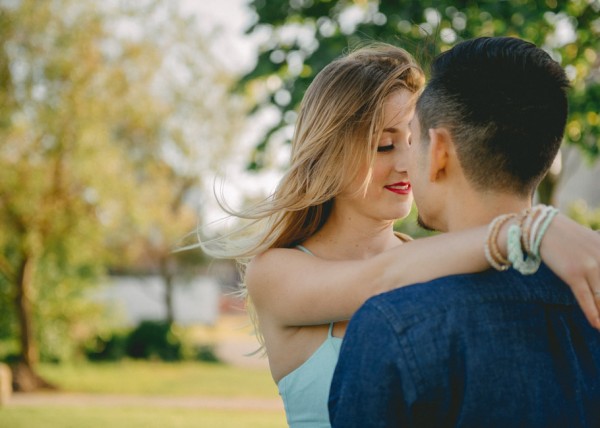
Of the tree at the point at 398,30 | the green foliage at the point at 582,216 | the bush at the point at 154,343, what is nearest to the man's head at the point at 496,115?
the tree at the point at 398,30

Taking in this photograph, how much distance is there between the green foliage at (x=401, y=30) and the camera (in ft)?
16.7

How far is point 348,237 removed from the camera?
2.66m

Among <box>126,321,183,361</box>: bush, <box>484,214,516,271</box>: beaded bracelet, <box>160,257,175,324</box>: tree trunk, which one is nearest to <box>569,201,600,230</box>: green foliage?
<box>484,214,516,271</box>: beaded bracelet

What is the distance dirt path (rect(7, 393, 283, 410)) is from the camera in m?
15.7

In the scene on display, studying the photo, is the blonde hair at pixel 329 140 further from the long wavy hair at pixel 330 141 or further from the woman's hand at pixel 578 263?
the woman's hand at pixel 578 263

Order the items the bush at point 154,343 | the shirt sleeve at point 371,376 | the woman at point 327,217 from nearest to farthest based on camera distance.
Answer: the shirt sleeve at point 371,376, the woman at point 327,217, the bush at point 154,343

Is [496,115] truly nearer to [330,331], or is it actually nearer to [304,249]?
[330,331]

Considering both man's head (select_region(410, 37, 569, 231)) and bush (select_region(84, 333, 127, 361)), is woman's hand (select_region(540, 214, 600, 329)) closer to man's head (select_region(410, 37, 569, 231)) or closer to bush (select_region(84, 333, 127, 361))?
man's head (select_region(410, 37, 569, 231))

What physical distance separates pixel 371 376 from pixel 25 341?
59.2 ft

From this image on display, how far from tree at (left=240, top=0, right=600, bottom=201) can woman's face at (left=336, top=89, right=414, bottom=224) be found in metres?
2.54

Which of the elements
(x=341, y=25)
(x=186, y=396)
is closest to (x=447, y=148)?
(x=341, y=25)

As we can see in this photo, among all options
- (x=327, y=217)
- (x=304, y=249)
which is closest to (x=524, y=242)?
(x=304, y=249)

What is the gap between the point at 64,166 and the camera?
16.3m

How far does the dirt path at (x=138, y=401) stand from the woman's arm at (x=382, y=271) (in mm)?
14109
